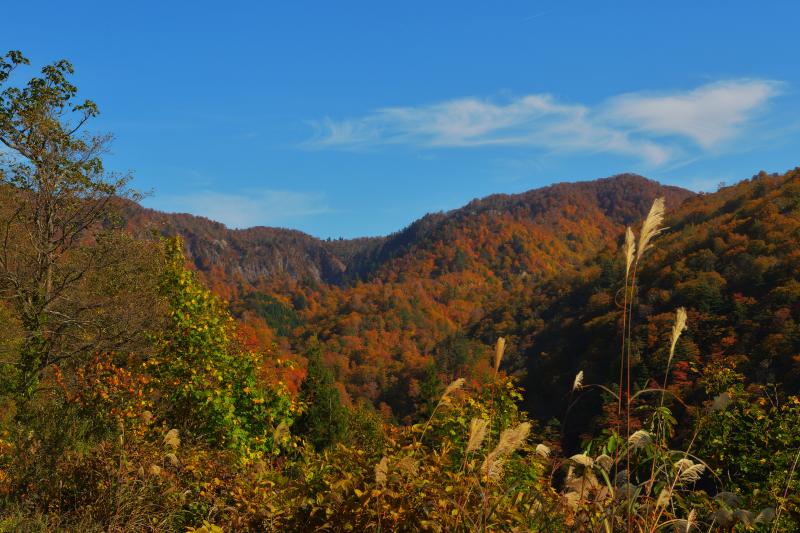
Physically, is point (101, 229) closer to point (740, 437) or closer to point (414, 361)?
point (740, 437)

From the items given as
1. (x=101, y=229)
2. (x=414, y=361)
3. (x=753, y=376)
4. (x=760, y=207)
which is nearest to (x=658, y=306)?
(x=753, y=376)

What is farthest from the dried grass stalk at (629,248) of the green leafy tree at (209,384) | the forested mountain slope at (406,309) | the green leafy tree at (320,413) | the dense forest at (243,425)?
the forested mountain slope at (406,309)

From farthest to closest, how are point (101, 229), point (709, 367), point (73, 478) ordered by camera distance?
point (101, 229)
point (709, 367)
point (73, 478)

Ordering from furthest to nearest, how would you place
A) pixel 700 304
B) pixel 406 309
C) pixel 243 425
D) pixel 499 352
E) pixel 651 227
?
pixel 406 309 < pixel 700 304 < pixel 243 425 < pixel 499 352 < pixel 651 227

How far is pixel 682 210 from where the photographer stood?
122m

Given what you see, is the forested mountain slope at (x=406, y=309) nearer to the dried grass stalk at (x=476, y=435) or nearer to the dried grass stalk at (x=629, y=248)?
the dried grass stalk at (x=476, y=435)

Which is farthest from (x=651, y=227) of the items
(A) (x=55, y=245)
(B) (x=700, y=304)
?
(B) (x=700, y=304)

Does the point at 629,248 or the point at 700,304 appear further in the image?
the point at 700,304

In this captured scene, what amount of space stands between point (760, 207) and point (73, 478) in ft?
328

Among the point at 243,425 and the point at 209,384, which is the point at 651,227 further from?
the point at 243,425

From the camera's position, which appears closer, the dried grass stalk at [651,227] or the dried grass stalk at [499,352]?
the dried grass stalk at [651,227]

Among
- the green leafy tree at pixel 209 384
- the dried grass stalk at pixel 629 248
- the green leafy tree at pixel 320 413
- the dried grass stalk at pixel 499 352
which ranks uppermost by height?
the dried grass stalk at pixel 629 248

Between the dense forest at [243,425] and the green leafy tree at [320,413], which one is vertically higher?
the dense forest at [243,425]

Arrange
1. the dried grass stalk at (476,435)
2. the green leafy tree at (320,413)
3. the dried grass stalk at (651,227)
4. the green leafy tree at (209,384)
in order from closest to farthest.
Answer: the dried grass stalk at (651,227) < the dried grass stalk at (476,435) < the green leafy tree at (209,384) < the green leafy tree at (320,413)
